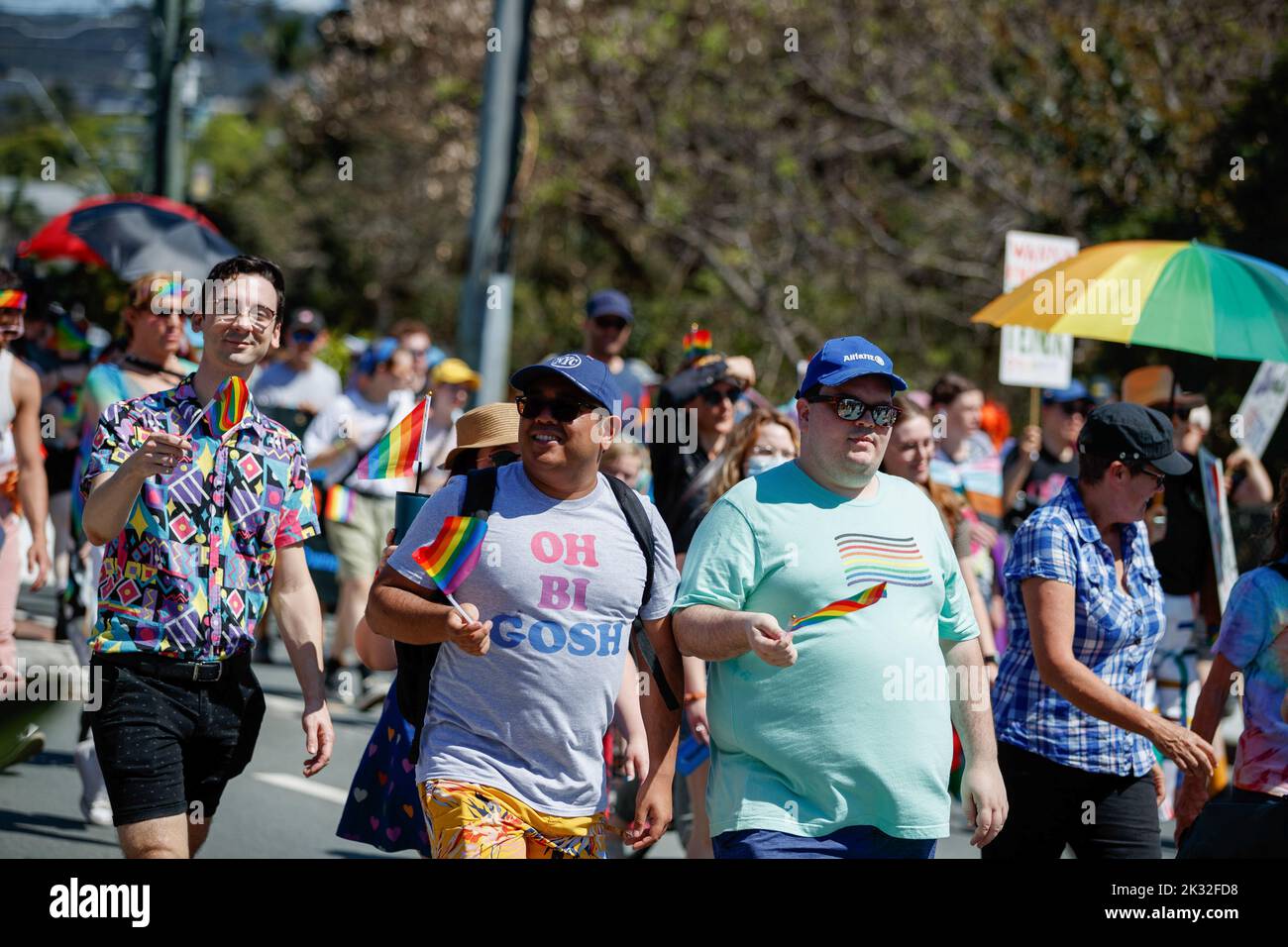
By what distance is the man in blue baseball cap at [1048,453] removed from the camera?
9.26m

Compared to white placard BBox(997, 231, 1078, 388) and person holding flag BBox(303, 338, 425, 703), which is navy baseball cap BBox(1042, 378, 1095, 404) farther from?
person holding flag BBox(303, 338, 425, 703)

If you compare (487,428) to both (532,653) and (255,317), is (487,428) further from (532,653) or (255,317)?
(532,653)

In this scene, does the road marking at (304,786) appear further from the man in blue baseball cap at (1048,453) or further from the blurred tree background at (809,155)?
the blurred tree background at (809,155)

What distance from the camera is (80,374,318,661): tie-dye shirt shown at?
14.4ft

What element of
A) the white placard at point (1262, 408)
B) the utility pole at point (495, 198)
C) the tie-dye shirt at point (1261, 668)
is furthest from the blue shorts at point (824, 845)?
the utility pole at point (495, 198)

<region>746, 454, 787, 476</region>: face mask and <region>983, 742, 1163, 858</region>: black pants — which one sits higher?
<region>746, 454, 787, 476</region>: face mask

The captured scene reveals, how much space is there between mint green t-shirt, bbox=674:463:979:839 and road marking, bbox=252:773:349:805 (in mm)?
4461

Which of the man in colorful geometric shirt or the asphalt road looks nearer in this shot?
the man in colorful geometric shirt

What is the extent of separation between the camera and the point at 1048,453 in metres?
9.52

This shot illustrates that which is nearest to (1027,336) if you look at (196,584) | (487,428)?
(487,428)

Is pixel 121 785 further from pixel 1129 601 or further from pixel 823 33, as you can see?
pixel 823 33

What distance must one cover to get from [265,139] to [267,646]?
1612 inches

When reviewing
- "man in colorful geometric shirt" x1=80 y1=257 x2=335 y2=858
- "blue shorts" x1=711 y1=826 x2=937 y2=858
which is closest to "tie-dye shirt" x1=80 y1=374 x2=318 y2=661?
"man in colorful geometric shirt" x1=80 y1=257 x2=335 y2=858
